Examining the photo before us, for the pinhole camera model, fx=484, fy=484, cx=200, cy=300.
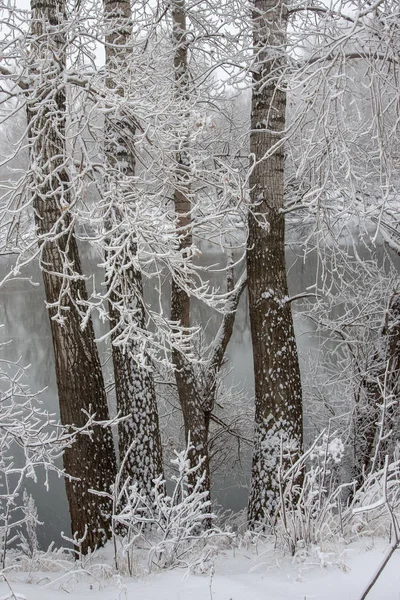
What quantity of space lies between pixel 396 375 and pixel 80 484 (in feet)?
15.3

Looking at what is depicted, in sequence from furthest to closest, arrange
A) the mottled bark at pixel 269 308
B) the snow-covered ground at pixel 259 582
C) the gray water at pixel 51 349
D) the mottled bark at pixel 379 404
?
1. the gray water at pixel 51 349
2. the mottled bark at pixel 379 404
3. the mottled bark at pixel 269 308
4. the snow-covered ground at pixel 259 582

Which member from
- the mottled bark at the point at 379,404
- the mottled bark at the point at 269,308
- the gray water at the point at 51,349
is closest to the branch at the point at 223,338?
the mottled bark at the point at 269,308

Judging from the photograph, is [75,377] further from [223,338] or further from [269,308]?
[223,338]

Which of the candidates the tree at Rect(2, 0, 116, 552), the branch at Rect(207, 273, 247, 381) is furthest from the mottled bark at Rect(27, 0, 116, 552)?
the branch at Rect(207, 273, 247, 381)

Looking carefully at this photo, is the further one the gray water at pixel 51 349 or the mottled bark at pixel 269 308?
the gray water at pixel 51 349

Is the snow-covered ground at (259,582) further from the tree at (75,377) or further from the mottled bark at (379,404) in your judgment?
the mottled bark at (379,404)

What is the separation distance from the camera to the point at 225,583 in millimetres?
2518

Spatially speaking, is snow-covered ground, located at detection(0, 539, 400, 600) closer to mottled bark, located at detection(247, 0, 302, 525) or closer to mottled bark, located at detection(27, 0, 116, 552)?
mottled bark, located at detection(27, 0, 116, 552)

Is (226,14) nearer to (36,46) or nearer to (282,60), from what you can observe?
(282,60)

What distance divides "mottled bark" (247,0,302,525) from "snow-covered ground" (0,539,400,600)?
7.26 ft

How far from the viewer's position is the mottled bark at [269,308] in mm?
5246

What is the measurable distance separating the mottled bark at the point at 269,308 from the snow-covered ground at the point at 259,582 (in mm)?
2213

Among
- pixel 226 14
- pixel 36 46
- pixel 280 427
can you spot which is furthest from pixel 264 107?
pixel 280 427

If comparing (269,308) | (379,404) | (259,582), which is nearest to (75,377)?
(269,308)
